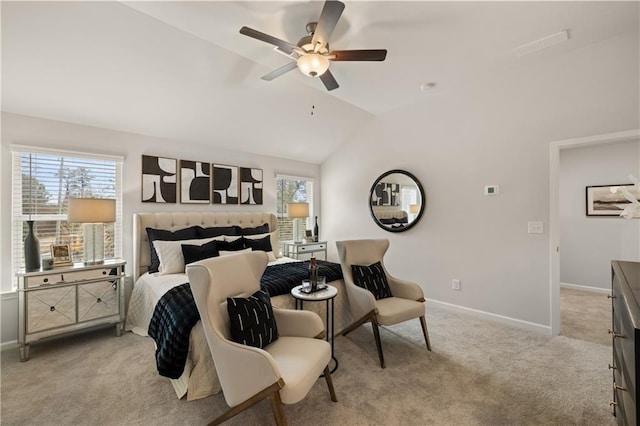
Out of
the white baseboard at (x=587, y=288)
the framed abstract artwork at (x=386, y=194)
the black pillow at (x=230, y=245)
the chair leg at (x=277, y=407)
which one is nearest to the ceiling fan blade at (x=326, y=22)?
the chair leg at (x=277, y=407)

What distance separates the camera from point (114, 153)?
11.6ft

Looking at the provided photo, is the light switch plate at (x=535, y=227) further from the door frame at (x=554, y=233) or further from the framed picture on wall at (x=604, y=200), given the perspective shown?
the framed picture on wall at (x=604, y=200)

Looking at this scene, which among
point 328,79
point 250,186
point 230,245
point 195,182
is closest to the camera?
point 328,79

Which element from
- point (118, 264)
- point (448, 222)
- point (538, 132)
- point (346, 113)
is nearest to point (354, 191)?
point (346, 113)

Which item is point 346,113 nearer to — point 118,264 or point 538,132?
point 538,132

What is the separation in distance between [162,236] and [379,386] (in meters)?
2.95

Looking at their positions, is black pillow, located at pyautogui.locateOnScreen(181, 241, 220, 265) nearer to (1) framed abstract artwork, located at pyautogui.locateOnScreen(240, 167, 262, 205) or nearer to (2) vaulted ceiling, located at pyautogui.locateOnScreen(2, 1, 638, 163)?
(1) framed abstract artwork, located at pyautogui.locateOnScreen(240, 167, 262, 205)

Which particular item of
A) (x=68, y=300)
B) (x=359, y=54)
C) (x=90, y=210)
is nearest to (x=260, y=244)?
(x=90, y=210)

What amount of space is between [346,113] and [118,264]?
373 cm

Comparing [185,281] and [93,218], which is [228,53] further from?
[185,281]

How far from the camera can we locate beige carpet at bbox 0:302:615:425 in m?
1.88

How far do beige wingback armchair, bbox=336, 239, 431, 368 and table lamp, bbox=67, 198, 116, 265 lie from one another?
250 cm

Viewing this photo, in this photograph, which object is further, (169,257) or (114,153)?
(114,153)

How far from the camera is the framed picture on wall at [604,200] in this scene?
4410 mm
